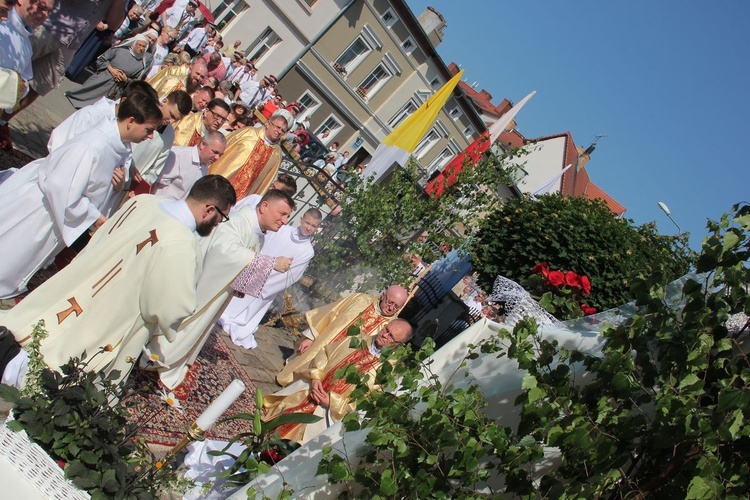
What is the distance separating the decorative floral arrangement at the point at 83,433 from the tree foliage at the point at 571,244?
5.61 meters

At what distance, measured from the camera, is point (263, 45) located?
28984mm

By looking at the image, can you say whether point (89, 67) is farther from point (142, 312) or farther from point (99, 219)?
point (142, 312)

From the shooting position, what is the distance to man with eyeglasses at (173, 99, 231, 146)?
816 centimetres

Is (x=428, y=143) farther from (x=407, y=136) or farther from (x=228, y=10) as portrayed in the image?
(x=407, y=136)

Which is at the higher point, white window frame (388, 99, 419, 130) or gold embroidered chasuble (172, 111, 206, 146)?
white window frame (388, 99, 419, 130)

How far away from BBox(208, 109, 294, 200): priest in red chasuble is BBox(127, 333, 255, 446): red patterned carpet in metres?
2.48

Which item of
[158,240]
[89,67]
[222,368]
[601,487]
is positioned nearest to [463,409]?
[601,487]

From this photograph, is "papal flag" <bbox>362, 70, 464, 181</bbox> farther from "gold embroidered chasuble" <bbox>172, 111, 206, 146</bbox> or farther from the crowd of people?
"gold embroidered chasuble" <bbox>172, 111, 206, 146</bbox>

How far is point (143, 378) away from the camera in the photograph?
240 inches

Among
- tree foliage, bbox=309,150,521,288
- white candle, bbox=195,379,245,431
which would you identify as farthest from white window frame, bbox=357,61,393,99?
white candle, bbox=195,379,245,431

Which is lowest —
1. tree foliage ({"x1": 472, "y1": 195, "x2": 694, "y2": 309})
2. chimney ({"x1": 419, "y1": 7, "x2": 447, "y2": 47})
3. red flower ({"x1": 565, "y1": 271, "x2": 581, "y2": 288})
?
red flower ({"x1": 565, "y1": 271, "x2": 581, "y2": 288})

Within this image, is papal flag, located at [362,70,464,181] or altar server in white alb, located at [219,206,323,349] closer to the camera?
altar server in white alb, located at [219,206,323,349]

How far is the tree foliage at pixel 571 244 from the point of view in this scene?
7.59 meters

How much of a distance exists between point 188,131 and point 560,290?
20.4 feet
